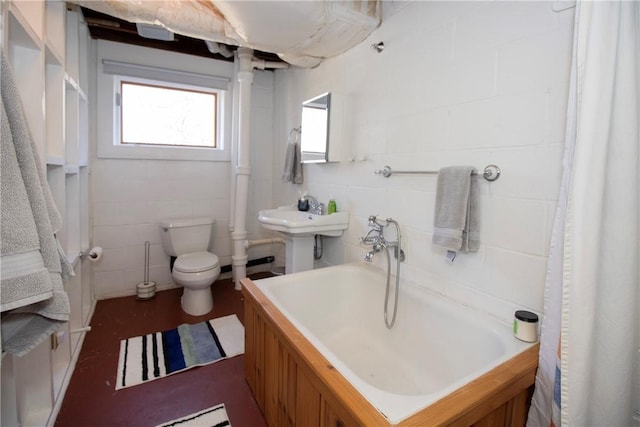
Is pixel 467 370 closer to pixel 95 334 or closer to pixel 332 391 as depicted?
pixel 332 391

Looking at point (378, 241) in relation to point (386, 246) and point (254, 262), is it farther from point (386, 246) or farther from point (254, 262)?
point (254, 262)

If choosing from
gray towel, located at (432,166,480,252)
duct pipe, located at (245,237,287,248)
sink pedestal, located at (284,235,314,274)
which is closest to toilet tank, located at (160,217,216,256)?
duct pipe, located at (245,237,287,248)

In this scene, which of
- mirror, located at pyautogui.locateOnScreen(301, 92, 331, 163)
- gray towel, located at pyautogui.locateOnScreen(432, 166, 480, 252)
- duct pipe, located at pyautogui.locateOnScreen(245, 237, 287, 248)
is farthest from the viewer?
duct pipe, located at pyautogui.locateOnScreen(245, 237, 287, 248)

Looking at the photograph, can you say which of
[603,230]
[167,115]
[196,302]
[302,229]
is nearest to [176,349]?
[196,302]

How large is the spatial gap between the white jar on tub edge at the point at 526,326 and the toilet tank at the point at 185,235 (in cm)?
257

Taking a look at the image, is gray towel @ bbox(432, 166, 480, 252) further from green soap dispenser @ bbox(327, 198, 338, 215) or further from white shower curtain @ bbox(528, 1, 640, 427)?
green soap dispenser @ bbox(327, 198, 338, 215)

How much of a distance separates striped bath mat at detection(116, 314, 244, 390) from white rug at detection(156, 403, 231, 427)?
1.37ft

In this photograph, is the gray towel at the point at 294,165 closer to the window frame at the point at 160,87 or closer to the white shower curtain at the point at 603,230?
the window frame at the point at 160,87

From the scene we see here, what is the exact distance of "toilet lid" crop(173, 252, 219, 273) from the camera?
2.50 m

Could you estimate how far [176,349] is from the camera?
2.12m

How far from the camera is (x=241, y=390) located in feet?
5.76

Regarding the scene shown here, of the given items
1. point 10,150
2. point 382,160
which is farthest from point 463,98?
point 10,150

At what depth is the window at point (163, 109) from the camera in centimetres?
275

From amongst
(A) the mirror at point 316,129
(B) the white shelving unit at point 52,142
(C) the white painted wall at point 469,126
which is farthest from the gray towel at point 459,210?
(B) the white shelving unit at point 52,142
